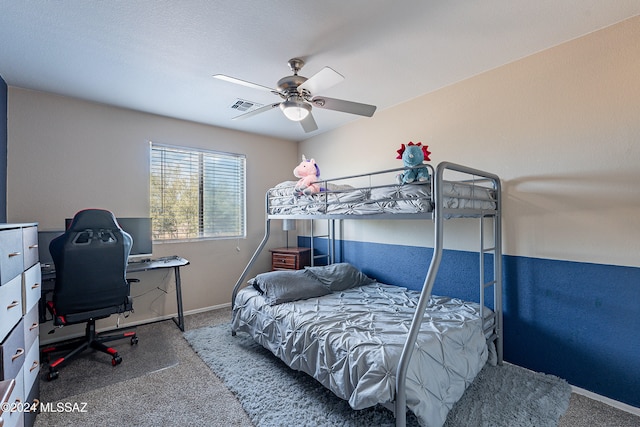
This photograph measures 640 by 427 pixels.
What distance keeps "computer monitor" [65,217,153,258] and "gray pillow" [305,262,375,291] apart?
183 cm

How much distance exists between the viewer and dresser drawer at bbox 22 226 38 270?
5.55 ft

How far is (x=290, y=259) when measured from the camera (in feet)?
13.2

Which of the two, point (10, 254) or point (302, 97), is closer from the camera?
point (10, 254)

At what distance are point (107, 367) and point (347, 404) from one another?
81.5 inches

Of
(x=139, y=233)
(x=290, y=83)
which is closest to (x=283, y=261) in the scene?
(x=139, y=233)

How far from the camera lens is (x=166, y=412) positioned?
1.92 m

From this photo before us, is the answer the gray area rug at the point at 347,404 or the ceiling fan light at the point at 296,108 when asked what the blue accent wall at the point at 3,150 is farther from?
the ceiling fan light at the point at 296,108

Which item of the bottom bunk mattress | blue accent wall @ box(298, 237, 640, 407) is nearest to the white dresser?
the bottom bunk mattress

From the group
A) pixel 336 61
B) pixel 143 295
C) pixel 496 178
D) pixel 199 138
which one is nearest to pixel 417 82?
pixel 336 61

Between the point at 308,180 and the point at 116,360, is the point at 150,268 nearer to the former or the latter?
the point at 116,360

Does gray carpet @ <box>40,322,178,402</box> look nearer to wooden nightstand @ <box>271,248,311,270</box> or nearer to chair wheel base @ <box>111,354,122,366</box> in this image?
chair wheel base @ <box>111,354,122,366</box>

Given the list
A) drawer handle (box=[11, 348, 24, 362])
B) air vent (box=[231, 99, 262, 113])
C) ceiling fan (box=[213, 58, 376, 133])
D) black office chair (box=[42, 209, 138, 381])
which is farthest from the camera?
air vent (box=[231, 99, 262, 113])

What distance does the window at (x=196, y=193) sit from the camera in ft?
11.7

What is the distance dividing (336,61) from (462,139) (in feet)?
4.55
